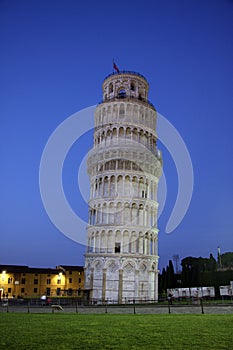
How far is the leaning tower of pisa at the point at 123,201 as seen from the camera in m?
45.0

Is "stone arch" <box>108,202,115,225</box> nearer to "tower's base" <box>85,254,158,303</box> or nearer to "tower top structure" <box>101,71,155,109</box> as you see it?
"tower's base" <box>85,254,158,303</box>

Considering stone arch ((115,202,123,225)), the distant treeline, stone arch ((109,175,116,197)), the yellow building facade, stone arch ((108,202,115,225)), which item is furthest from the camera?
the yellow building facade

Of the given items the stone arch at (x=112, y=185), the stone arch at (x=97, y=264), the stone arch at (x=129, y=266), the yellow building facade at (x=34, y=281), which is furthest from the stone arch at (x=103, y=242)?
the yellow building facade at (x=34, y=281)

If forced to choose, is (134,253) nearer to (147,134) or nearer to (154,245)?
(154,245)

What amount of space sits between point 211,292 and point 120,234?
13.6m

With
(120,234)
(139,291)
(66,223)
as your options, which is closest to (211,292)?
(139,291)

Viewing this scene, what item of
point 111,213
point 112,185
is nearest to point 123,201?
point 111,213

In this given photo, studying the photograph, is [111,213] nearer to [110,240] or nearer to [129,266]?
[110,240]

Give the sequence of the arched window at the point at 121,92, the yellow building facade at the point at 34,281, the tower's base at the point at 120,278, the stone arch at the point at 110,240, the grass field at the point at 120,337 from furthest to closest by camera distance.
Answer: the yellow building facade at the point at 34,281 → the arched window at the point at 121,92 → the stone arch at the point at 110,240 → the tower's base at the point at 120,278 → the grass field at the point at 120,337

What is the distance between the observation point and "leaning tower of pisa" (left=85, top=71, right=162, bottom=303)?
148 feet

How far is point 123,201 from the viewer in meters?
46.9

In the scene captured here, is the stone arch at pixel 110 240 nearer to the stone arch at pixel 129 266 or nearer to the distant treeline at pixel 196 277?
the stone arch at pixel 129 266

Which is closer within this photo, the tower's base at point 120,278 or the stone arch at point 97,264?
the tower's base at point 120,278

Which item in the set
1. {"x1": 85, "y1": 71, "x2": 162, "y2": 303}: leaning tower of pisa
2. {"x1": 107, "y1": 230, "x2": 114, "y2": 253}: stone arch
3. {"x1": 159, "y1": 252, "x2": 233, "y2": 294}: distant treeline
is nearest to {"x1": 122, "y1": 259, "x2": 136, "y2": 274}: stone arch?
{"x1": 85, "y1": 71, "x2": 162, "y2": 303}: leaning tower of pisa
